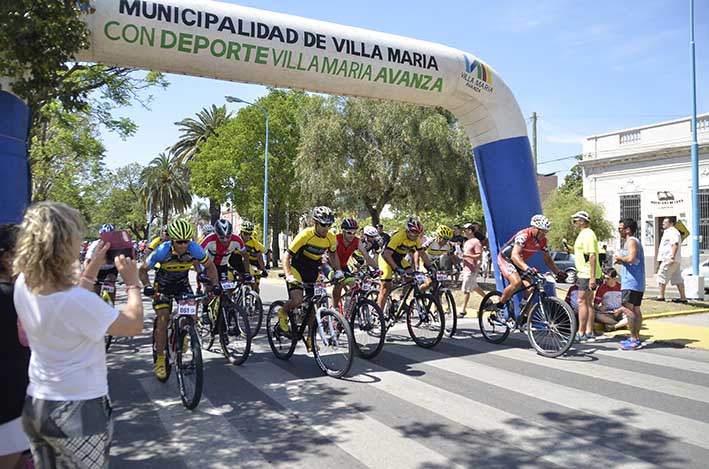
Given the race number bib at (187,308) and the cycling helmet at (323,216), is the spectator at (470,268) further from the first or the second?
the race number bib at (187,308)

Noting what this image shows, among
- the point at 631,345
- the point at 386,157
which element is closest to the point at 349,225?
the point at 631,345

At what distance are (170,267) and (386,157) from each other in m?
18.8

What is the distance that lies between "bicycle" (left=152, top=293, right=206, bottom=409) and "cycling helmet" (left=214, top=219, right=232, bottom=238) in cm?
220

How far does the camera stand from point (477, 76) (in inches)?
401

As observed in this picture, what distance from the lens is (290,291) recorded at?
712cm

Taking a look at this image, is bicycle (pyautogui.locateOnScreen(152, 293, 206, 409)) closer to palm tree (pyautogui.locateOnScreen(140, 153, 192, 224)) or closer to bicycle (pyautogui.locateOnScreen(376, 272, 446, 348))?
bicycle (pyautogui.locateOnScreen(376, 272, 446, 348))

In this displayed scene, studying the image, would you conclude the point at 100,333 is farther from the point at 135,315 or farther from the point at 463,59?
the point at 463,59

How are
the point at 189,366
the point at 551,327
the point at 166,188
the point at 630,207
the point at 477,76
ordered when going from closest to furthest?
the point at 189,366 → the point at 551,327 → the point at 477,76 → the point at 630,207 → the point at 166,188

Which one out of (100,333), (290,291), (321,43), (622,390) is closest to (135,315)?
(100,333)

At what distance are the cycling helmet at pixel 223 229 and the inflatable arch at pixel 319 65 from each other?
2.36 m

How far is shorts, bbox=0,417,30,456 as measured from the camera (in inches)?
101

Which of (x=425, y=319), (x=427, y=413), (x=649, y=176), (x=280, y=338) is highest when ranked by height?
(x=649, y=176)

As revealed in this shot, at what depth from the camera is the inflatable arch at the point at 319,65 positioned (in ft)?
24.8

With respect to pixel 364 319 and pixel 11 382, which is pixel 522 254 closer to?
pixel 364 319
